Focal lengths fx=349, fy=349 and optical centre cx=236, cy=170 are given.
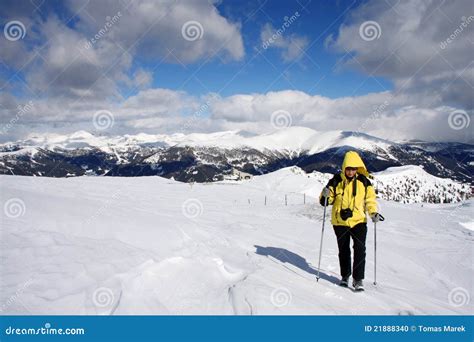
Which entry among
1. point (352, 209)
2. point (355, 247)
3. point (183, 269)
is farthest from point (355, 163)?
point (183, 269)

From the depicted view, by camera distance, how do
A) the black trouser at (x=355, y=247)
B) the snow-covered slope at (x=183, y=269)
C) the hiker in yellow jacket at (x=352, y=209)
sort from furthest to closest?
the hiker in yellow jacket at (x=352, y=209), the black trouser at (x=355, y=247), the snow-covered slope at (x=183, y=269)

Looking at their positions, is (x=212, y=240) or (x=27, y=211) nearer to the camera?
(x=27, y=211)

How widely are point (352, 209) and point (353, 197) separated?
11.7 inches

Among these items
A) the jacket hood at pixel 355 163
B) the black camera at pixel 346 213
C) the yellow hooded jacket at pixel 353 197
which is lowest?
the black camera at pixel 346 213

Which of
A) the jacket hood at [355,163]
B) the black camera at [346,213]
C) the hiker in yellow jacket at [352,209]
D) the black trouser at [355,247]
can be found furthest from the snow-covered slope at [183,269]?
the jacket hood at [355,163]

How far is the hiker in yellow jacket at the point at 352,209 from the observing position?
8.55 meters

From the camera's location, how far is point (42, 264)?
6.74 meters

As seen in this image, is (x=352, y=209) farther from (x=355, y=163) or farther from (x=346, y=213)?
(x=355, y=163)

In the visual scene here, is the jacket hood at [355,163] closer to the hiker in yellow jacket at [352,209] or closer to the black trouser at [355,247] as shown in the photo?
the hiker in yellow jacket at [352,209]

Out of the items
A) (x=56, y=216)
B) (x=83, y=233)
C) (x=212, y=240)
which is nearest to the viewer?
(x=83, y=233)

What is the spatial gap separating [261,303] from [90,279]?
3122 millimetres

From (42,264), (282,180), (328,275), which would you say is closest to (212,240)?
(328,275)

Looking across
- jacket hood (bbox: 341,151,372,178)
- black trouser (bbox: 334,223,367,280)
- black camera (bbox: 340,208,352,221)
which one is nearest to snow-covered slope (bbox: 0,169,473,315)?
black trouser (bbox: 334,223,367,280)
